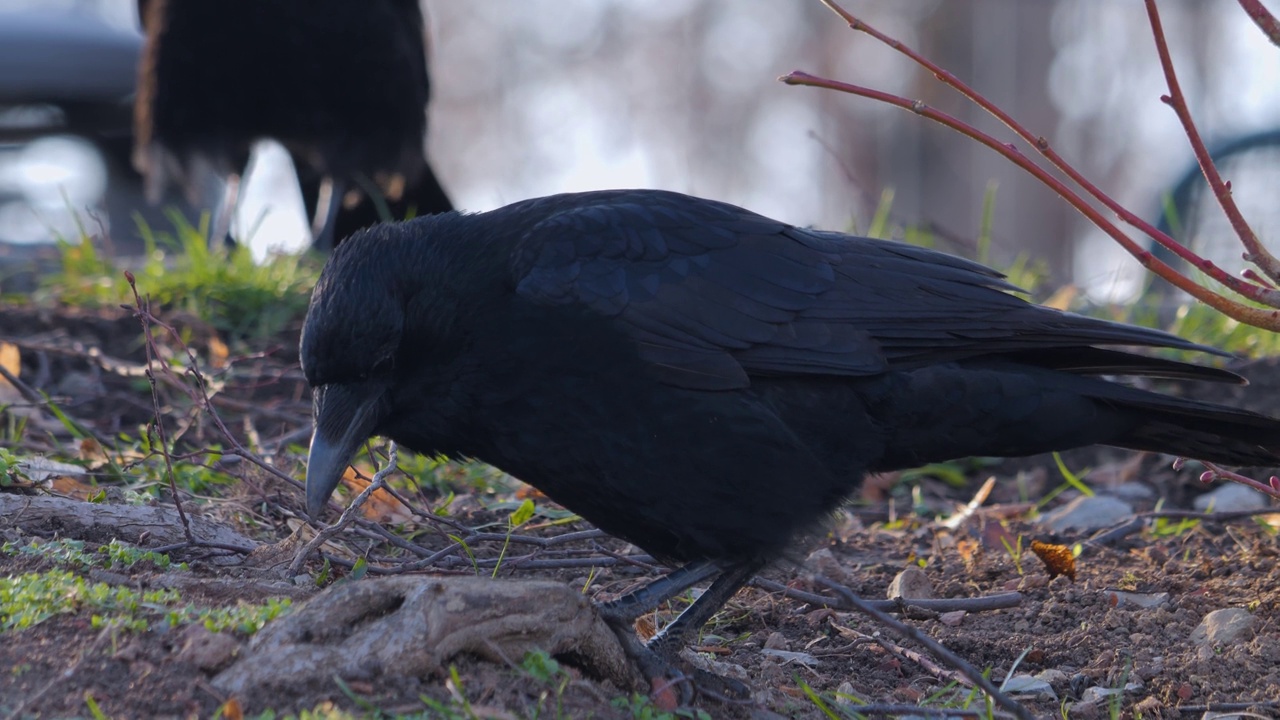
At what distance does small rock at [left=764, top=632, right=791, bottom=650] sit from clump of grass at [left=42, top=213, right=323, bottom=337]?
3.01 meters

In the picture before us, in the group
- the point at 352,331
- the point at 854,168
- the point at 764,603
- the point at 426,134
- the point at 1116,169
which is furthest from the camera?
the point at 854,168

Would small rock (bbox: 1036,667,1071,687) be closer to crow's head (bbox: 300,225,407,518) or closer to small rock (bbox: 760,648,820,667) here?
small rock (bbox: 760,648,820,667)

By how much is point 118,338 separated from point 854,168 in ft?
54.6

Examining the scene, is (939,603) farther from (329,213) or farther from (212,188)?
(212,188)

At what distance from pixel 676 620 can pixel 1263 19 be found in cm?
189

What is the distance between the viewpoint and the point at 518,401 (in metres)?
2.82

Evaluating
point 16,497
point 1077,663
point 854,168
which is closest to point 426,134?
point 16,497

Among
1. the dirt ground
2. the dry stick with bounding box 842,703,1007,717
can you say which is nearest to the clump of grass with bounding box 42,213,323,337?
the dirt ground

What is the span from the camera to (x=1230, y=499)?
451 cm

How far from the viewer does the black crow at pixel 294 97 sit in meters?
6.88

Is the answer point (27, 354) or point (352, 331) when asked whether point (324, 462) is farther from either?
point (27, 354)

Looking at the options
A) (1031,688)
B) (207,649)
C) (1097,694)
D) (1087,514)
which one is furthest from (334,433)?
(1087,514)

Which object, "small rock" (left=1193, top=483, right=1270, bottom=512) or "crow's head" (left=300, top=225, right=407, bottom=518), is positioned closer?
"crow's head" (left=300, top=225, right=407, bottom=518)

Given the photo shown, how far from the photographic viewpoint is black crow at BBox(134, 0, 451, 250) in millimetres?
6879
